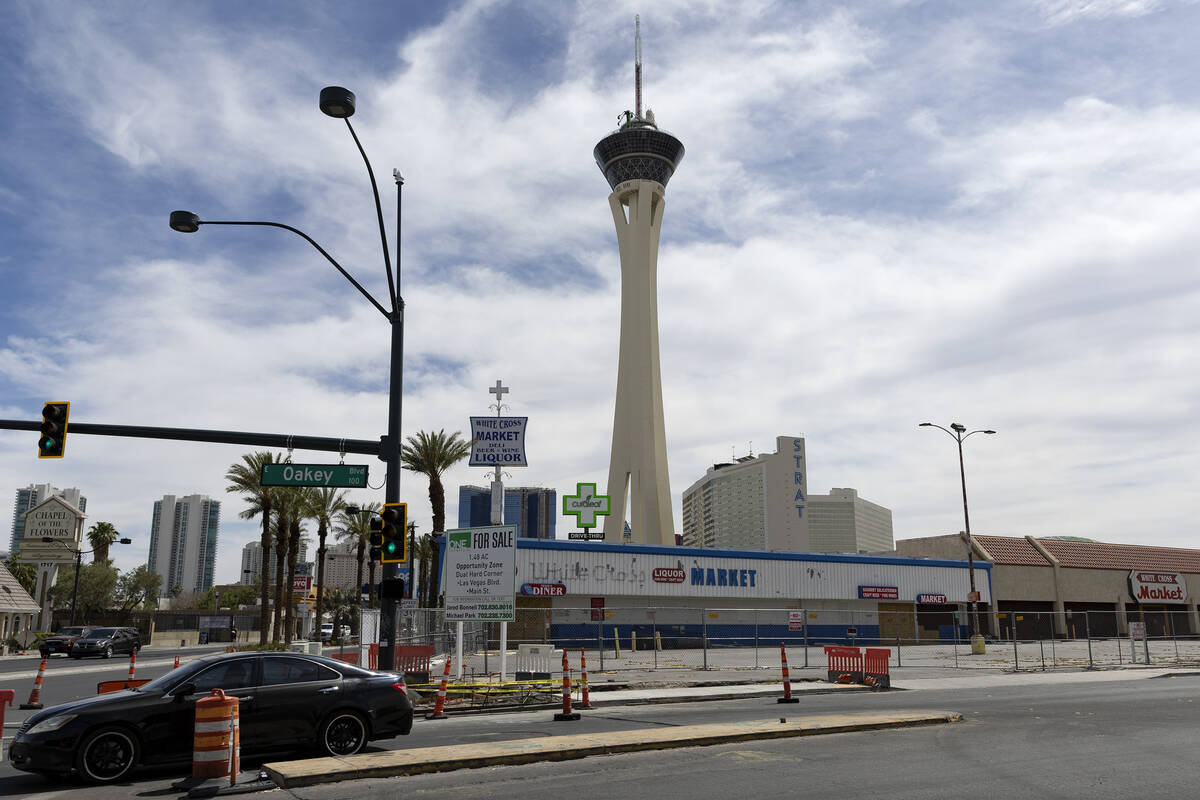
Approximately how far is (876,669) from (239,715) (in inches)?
686

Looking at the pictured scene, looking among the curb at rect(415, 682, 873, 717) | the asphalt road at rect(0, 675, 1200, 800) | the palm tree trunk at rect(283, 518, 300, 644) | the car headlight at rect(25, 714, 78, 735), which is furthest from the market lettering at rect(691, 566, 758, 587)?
the car headlight at rect(25, 714, 78, 735)

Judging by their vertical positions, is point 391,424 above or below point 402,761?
above

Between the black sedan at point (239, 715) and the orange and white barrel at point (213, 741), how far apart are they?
1.22 meters

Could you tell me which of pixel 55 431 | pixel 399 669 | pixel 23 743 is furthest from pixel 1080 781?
pixel 55 431

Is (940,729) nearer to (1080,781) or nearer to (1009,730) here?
(1009,730)

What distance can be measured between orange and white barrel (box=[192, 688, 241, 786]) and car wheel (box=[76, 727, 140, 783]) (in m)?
1.18

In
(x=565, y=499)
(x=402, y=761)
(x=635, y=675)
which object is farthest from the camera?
(x=565, y=499)

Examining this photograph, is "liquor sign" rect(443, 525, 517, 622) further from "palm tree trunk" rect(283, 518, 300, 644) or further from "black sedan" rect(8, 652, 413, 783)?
"palm tree trunk" rect(283, 518, 300, 644)

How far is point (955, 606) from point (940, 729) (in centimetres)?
5455

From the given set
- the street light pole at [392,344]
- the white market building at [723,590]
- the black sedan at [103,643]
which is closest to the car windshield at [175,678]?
the street light pole at [392,344]

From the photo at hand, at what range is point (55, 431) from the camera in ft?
61.2

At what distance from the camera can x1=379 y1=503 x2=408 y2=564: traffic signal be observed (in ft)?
59.0

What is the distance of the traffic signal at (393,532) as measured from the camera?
59.0 feet

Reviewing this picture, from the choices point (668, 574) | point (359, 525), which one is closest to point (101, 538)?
point (359, 525)
